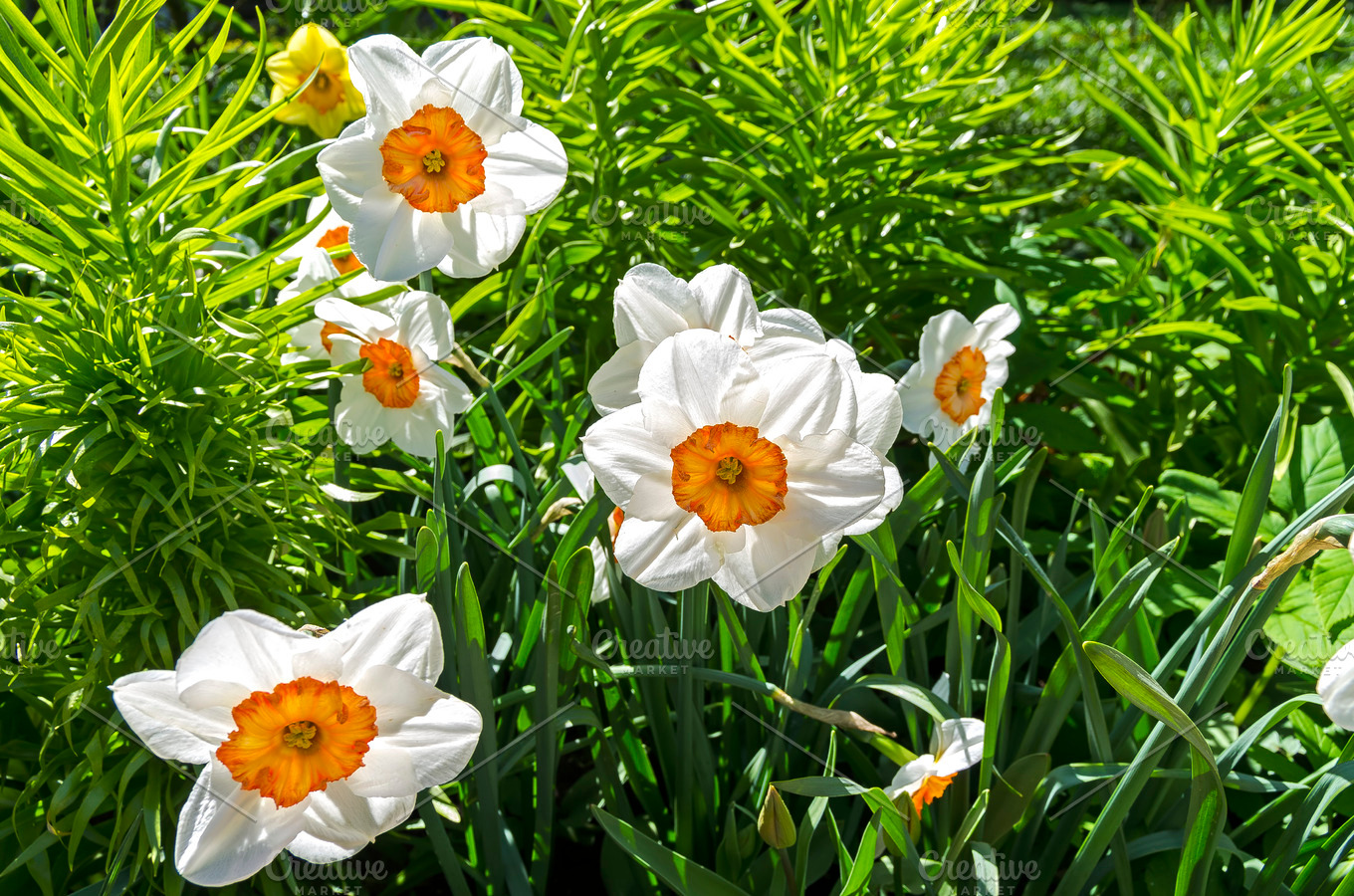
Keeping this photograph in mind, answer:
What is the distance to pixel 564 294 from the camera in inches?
64.1

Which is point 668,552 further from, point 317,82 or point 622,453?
point 317,82

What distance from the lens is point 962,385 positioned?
1304 millimetres

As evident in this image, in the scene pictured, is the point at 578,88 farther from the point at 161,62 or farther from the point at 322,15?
the point at 322,15

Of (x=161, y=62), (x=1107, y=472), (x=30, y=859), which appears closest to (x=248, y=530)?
(x=30, y=859)

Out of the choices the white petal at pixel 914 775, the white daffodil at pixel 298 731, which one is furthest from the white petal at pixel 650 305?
the white petal at pixel 914 775

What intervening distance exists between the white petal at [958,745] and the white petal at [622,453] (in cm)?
45

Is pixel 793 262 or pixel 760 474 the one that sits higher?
pixel 793 262

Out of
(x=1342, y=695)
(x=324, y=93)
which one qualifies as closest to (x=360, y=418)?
(x=324, y=93)

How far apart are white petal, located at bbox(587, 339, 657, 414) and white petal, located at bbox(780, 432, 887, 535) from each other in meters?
0.18

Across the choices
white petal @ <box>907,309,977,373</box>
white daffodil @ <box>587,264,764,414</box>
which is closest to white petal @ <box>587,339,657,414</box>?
white daffodil @ <box>587,264,764,414</box>

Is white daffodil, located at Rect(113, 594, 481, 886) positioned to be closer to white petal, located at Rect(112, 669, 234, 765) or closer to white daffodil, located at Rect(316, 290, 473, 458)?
white petal, located at Rect(112, 669, 234, 765)

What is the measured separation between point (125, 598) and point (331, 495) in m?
0.25

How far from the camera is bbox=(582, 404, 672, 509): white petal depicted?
760mm

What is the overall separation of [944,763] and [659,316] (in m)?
0.55
